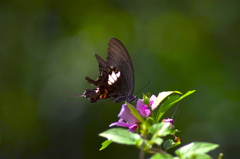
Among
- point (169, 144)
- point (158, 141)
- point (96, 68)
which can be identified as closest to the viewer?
point (158, 141)

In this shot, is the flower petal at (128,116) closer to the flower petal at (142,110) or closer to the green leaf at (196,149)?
the flower petal at (142,110)

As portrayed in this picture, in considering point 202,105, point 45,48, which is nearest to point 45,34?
point 45,48

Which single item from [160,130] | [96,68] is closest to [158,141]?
[160,130]

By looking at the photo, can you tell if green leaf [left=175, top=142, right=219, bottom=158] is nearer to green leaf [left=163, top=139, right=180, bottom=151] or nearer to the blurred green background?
green leaf [left=163, top=139, right=180, bottom=151]

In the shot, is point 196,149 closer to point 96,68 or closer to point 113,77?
point 113,77

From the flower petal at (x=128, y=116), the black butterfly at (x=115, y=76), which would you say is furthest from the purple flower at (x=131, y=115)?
the black butterfly at (x=115, y=76)

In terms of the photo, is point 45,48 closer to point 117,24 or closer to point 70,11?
point 70,11
